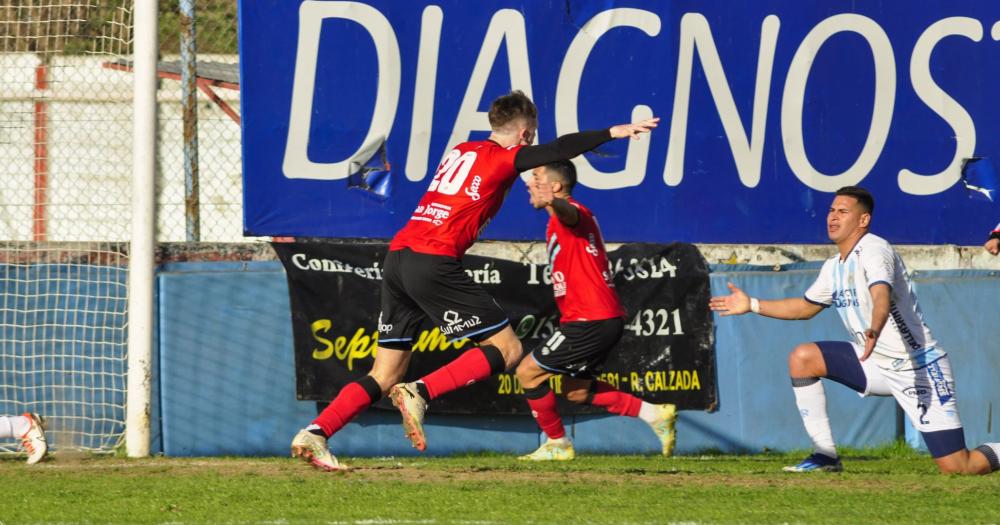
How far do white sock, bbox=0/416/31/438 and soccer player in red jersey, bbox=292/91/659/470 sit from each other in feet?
7.14

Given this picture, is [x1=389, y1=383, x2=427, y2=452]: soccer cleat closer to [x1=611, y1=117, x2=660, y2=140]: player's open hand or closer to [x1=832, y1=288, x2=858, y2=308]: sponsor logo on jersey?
[x1=611, y1=117, x2=660, y2=140]: player's open hand

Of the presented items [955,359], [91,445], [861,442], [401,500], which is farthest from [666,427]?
[91,445]

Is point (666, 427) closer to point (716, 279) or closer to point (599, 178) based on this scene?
point (716, 279)

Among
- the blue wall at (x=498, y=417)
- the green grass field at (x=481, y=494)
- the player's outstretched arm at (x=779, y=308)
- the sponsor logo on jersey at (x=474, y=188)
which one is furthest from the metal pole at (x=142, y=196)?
the player's outstretched arm at (x=779, y=308)

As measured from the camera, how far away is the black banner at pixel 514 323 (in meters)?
9.08

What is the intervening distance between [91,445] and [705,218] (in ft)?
15.8

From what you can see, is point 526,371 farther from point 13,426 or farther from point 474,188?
point 13,426

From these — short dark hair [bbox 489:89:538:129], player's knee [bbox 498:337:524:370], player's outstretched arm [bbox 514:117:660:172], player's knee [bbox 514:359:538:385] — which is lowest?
player's knee [bbox 514:359:538:385]

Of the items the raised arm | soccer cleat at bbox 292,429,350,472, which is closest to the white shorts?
the raised arm

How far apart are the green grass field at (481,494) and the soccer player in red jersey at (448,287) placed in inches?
18.2

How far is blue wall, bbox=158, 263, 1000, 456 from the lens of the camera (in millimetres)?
9016

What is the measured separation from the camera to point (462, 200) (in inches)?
282

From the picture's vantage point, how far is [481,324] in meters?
7.05

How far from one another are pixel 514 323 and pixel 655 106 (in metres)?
2.05
